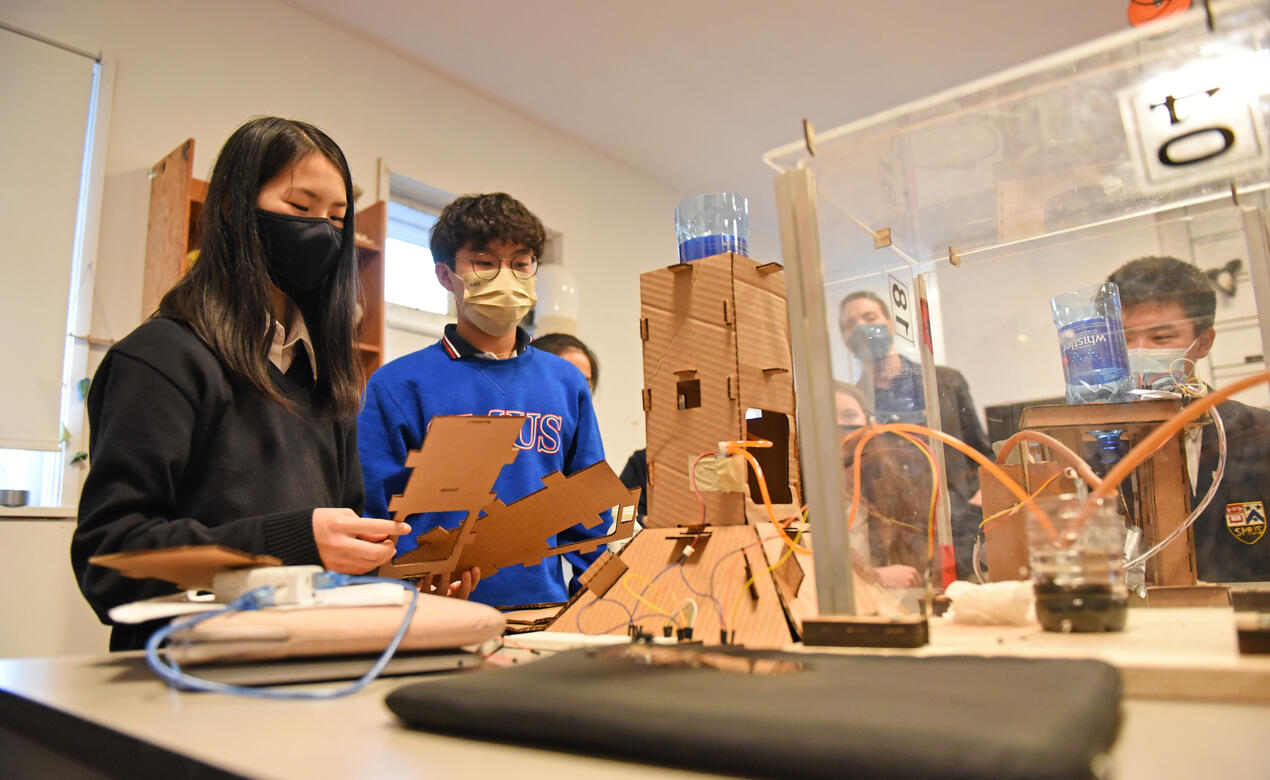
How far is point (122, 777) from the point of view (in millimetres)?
453

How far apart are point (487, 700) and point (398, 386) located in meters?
1.38

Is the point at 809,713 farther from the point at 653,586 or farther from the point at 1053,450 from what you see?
the point at 1053,450

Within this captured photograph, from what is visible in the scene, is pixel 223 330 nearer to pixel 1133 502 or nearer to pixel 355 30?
pixel 1133 502

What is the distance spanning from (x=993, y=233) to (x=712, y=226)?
43 centimetres

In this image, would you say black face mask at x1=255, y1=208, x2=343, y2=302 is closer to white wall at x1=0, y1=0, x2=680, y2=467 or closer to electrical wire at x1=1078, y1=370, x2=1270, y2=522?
electrical wire at x1=1078, y1=370, x2=1270, y2=522

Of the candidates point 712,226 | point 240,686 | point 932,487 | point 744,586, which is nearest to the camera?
point 240,686

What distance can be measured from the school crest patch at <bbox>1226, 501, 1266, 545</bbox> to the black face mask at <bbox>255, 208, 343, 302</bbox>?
1.37 m

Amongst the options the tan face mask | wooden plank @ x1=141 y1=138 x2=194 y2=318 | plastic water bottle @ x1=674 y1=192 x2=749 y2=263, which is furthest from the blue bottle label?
wooden plank @ x1=141 y1=138 x2=194 y2=318

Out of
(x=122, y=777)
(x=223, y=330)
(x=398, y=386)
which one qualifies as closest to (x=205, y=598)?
(x=122, y=777)

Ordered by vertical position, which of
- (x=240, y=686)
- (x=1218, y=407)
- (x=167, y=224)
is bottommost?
(x=240, y=686)

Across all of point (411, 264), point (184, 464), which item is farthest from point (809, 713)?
point (411, 264)

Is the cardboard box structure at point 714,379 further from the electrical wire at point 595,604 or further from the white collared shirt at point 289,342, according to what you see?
the white collared shirt at point 289,342

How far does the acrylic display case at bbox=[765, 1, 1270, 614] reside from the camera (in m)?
0.74

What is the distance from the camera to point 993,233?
3.83 ft
